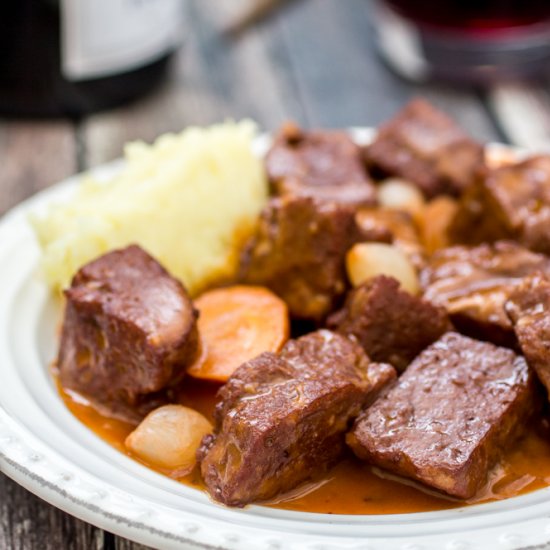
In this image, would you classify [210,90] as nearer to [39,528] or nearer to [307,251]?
Result: [307,251]

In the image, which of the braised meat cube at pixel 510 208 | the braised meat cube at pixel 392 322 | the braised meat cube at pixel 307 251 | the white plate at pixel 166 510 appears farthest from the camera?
the braised meat cube at pixel 510 208

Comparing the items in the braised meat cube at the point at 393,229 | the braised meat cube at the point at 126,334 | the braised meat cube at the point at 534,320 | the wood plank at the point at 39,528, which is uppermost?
the braised meat cube at the point at 126,334

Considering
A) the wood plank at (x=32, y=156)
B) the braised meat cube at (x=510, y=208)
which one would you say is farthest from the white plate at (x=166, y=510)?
the wood plank at (x=32, y=156)

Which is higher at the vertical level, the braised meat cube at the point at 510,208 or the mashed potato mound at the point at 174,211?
the mashed potato mound at the point at 174,211

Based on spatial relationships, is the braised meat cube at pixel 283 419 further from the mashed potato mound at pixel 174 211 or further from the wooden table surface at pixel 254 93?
the wooden table surface at pixel 254 93

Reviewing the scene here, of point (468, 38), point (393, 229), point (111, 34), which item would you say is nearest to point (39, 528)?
point (393, 229)
